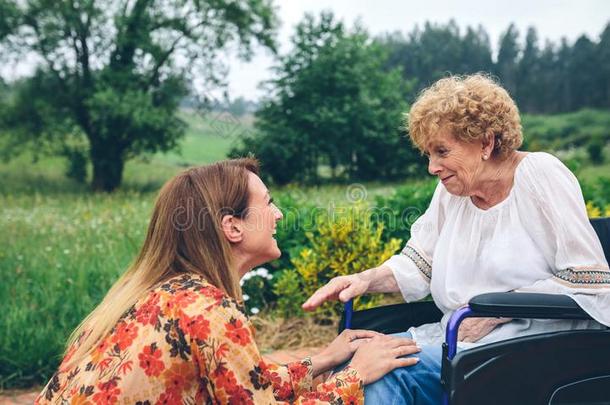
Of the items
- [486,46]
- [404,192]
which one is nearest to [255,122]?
[486,46]

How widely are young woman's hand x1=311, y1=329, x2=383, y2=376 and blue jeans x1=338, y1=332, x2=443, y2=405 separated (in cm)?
17

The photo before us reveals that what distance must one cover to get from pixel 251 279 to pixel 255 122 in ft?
34.0

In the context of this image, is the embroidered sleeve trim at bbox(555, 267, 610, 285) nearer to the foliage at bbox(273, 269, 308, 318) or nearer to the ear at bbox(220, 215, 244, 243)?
the ear at bbox(220, 215, 244, 243)

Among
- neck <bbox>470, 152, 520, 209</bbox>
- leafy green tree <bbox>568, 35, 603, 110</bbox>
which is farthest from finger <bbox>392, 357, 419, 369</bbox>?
leafy green tree <bbox>568, 35, 603, 110</bbox>

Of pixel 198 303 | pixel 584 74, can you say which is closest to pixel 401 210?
pixel 198 303

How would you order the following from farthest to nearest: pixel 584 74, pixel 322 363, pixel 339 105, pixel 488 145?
pixel 339 105 → pixel 584 74 → pixel 488 145 → pixel 322 363

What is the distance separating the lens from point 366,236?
4.03 meters

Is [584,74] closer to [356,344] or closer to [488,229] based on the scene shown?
[488,229]

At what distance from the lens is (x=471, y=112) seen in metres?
2.07

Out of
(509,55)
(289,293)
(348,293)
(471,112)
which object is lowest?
(289,293)

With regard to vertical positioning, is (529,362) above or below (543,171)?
below

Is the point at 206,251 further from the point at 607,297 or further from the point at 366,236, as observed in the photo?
the point at 366,236

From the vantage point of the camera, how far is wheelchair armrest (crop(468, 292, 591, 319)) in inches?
68.1

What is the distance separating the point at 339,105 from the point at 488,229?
14.8m
